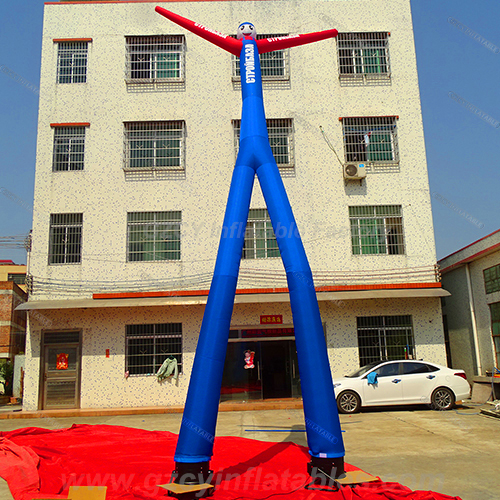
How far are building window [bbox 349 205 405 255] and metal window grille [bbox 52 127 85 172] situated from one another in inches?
380

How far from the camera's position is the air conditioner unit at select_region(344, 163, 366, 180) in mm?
16781

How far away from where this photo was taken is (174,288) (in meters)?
16.3

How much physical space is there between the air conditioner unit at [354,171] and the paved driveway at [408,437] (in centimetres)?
750

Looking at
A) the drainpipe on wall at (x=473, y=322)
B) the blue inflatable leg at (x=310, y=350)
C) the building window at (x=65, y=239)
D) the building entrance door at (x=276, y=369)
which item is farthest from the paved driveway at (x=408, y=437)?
the building window at (x=65, y=239)

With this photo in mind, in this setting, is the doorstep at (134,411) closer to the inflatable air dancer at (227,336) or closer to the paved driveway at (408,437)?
the paved driveway at (408,437)

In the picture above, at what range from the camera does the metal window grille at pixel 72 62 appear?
1800 cm

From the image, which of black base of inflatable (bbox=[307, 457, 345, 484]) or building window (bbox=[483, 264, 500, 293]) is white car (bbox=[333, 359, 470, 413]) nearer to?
building window (bbox=[483, 264, 500, 293])

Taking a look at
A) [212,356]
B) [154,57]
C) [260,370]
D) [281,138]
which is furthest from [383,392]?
[154,57]

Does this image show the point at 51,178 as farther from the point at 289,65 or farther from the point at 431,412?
the point at 431,412

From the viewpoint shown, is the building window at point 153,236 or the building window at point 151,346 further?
the building window at point 153,236

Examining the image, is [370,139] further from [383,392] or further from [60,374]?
[60,374]

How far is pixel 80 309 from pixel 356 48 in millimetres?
13373

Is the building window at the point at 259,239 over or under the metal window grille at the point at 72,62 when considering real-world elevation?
under

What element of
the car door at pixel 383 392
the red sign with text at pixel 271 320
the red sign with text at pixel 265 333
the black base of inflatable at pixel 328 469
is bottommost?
the black base of inflatable at pixel 328 469
